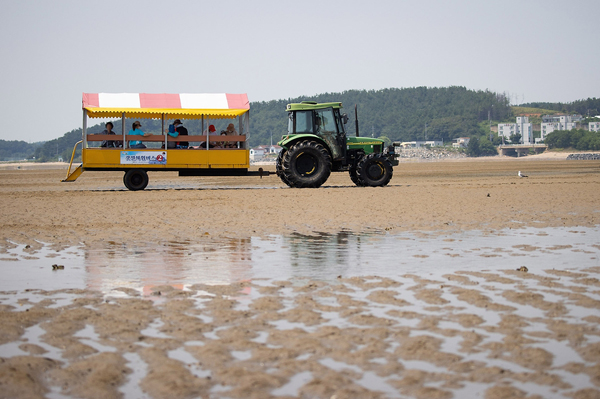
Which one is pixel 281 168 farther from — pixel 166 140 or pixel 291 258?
pixel 291 258

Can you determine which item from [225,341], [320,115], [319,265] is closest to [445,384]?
[225,341]

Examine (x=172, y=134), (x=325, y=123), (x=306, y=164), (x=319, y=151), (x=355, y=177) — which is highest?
(x=325, y=123)

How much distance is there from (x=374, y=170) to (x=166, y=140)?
680 cm

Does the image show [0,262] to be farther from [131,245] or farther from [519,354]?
[519,354]

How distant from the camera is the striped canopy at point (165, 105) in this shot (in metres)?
21.7

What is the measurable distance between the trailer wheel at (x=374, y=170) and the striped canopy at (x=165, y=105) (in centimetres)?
419

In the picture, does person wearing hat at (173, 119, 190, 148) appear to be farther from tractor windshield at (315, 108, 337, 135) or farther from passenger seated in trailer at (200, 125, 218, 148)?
tractor windshield at (315, 108, 337, 135)

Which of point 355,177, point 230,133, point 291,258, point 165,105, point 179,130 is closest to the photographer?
point 291,258

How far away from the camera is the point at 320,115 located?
2256 centimetres

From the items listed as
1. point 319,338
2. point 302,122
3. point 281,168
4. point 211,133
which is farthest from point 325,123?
point 319,338

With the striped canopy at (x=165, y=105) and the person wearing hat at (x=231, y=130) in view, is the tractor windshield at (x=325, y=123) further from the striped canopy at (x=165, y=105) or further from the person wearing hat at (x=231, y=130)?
the person wearing hat at (x=231, y=130)

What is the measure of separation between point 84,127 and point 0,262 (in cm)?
1370

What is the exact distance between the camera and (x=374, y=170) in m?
23.2

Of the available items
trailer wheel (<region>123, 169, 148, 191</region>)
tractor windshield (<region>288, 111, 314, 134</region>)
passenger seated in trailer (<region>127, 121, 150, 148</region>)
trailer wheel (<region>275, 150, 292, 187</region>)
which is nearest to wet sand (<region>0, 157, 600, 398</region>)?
tractor windshield (<region>288, 111, 314, 134</region>)
